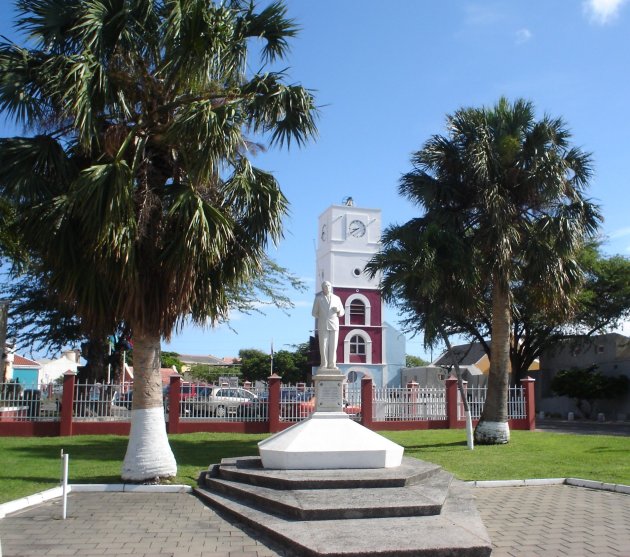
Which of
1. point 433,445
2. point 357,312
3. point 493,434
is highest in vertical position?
point 357,312

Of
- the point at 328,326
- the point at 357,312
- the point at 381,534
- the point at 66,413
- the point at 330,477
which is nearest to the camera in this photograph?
the point at 381,534

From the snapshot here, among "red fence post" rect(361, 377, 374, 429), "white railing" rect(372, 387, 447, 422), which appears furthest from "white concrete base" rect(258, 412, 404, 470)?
"white railing" rect(372, 387, 447, 422)

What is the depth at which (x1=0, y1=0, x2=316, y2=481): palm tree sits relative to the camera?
9188mm

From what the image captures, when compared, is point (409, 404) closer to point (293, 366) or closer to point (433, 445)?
point (433, 445)

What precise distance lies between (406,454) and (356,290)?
31.3m

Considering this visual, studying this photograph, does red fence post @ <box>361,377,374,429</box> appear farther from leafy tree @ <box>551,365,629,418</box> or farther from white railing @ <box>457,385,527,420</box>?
leafy tree @ <box>551,365,629,418</box>

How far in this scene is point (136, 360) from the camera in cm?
1009

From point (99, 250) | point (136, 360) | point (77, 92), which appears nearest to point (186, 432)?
point (136, 360)

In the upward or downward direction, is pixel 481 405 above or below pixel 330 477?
above

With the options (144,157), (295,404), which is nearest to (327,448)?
(144,157)

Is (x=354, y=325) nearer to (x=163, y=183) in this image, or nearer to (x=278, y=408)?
(x=278, y=408)

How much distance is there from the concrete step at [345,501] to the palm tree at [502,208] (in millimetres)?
7912

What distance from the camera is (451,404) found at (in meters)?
21.3

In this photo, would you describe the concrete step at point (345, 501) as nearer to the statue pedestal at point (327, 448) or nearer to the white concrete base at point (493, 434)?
the statue pedestal at point (327, 448)
